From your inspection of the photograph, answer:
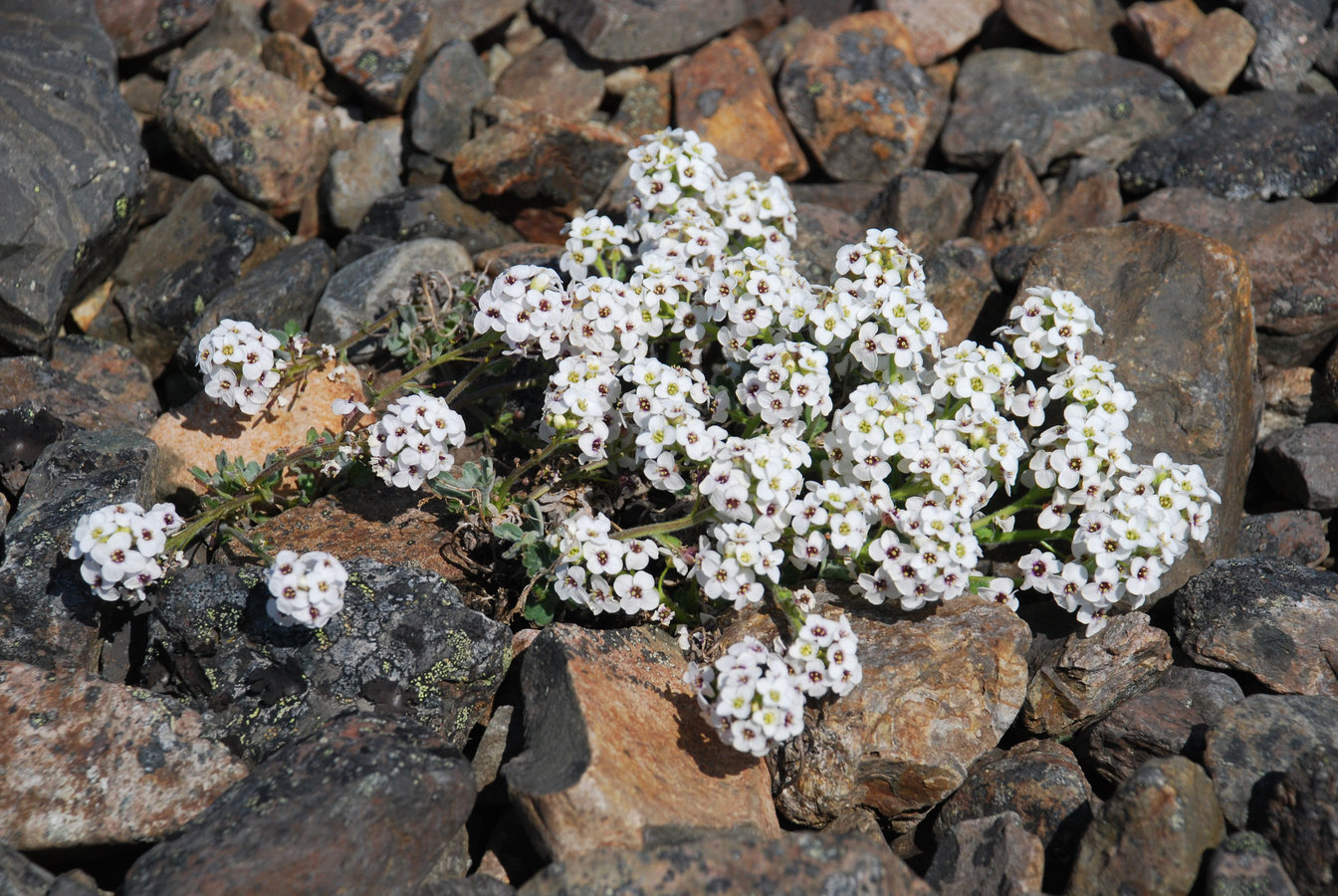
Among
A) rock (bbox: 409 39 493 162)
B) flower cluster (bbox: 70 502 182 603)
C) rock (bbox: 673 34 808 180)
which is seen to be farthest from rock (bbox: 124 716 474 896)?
rock (bbox: 673 34 808 180)

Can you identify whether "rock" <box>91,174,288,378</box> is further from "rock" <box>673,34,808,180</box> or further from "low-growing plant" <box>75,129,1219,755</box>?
"rock" <box>673,34,808,180</box>

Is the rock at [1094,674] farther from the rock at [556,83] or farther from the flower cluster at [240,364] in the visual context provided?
the rock at [556,83]

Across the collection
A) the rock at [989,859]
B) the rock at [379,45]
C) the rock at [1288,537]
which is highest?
the rock at [379,45]

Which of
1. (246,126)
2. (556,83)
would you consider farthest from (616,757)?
(556,83)

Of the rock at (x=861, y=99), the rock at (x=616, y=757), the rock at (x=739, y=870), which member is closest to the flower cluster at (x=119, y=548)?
the rock at (x=616, y=757)

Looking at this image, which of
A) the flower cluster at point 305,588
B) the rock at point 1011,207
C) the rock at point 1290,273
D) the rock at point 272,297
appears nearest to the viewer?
the flower cluster at point 305,588

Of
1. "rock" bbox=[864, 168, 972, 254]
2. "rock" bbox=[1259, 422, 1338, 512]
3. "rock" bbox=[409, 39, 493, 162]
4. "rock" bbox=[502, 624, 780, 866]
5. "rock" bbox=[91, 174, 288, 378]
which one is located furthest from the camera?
"rock" bbox=[409, 39, 493, 162]

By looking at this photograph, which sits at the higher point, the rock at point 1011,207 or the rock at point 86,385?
the rock at point 1011,207
